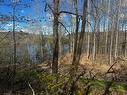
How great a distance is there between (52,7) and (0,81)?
4.35m

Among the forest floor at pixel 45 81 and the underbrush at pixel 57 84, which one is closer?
the underbrush at pixel 57 84

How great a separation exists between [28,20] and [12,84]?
115 inches

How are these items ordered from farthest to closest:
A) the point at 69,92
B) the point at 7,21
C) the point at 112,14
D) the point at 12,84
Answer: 1. the point at 112,14
2. the point at 7,21
3. the point at 12,84
4. the point at 69,92

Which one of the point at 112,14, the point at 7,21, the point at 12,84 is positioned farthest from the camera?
the point at 112,14

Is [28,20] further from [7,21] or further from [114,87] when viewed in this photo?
[114,87]

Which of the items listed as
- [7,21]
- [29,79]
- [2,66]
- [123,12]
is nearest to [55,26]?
[7,21]

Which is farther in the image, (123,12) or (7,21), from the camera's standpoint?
(123,12)

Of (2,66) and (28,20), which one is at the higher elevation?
(28,20)

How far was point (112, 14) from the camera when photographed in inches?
1521

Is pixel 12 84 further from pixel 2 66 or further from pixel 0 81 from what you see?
pixel 2 66

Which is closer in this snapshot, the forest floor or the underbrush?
the underbrush

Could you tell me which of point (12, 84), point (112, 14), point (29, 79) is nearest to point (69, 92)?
point (29, 79)

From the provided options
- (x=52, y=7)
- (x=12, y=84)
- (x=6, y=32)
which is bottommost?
(x=12, y=84)

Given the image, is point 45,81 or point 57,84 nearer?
point 57,84
